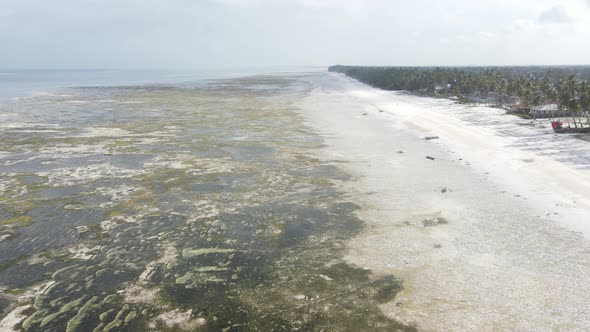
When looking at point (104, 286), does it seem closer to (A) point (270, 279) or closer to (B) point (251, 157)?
(A) point (270, 279)

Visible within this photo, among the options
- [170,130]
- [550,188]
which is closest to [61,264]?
[550,188]

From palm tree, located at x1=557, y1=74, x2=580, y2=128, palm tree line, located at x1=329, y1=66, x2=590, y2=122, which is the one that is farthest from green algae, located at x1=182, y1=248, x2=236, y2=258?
palm tree line, located at x1=329, y1=66, x2=590, y2=122

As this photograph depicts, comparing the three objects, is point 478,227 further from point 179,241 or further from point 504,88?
point 504,88

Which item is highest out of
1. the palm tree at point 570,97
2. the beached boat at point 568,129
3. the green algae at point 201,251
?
the palm tree at point 570,97

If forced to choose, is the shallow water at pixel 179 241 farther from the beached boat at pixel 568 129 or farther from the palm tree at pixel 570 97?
the palm tree at pixel 570 97

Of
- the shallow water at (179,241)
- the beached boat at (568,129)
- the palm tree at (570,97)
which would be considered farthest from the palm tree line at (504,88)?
the shallow water at (179,241)

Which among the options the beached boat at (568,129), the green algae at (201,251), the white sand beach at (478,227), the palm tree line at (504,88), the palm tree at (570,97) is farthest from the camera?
the palm tree line at (504,88)
